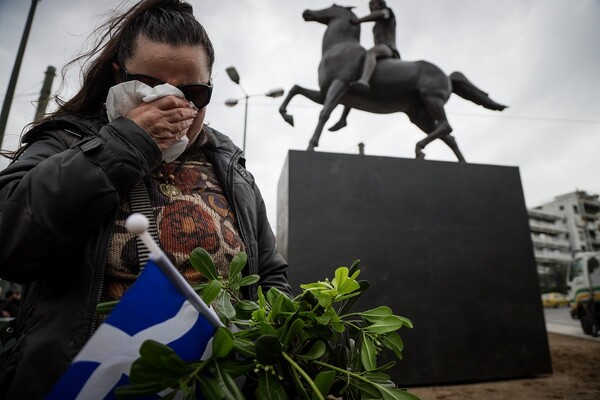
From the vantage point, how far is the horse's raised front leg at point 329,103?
13.2ft

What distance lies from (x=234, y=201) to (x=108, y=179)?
0.41 meters

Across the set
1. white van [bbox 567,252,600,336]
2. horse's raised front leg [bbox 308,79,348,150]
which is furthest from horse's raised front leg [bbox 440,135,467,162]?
white van [bbox 567,252,600,336]

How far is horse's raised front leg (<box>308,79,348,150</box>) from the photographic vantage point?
4.03 meters

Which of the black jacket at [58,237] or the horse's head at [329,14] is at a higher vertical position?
the horse's head at [329,14]

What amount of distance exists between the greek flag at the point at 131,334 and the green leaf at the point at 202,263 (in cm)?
12

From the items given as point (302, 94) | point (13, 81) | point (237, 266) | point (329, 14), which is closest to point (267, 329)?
point (237, 266)

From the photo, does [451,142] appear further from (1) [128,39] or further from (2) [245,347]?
(2) [245,347]

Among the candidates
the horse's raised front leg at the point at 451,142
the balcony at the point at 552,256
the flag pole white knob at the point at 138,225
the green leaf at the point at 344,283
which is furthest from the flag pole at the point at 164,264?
the balcony at the point at 552,256

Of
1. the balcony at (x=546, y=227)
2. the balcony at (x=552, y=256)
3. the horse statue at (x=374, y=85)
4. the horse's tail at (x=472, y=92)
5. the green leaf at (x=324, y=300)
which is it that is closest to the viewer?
the green leaf at (x=324, y=300)

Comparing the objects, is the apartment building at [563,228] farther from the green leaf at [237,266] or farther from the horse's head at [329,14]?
the green leaf at [237,266]

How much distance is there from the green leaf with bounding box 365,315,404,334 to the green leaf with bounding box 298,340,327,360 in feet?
0.41

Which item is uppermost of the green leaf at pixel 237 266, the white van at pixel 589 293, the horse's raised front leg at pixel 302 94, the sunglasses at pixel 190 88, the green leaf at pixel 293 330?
the horse's raised front leg at pixel 302 94

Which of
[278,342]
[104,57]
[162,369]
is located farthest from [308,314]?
[104,57]

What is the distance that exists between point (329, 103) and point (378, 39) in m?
1.40
